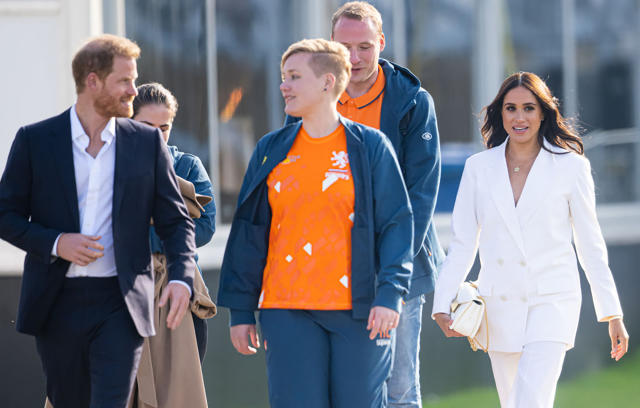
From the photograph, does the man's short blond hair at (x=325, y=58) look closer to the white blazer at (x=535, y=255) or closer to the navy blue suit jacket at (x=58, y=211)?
the navy blue suit jacket at (x=58, y=211)

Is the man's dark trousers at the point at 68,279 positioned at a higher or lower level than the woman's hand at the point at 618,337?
higher

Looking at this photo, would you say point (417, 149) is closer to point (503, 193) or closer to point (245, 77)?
point (503, 193)

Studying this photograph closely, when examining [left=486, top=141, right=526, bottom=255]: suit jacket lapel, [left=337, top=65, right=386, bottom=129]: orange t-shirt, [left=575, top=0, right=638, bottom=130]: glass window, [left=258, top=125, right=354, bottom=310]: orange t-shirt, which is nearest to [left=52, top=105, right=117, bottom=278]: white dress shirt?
[left=258, top=125, right=354, bottom=310]: orange t-shirt

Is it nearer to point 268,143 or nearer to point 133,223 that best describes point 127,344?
point 133,223

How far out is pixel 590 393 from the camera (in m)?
8.26

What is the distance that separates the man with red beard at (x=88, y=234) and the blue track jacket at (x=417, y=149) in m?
1.03

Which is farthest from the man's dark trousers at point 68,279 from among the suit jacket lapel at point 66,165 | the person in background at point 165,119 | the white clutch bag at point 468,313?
the white clutch bag at point 468,313

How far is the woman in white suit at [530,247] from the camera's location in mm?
4633

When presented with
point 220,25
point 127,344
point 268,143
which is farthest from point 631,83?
point 127,344

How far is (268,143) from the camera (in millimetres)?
4141

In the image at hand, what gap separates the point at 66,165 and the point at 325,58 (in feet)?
3.67

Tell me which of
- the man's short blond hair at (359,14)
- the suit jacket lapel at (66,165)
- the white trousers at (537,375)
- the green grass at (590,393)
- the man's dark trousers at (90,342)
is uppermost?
the man's short blond hair at (359,14)

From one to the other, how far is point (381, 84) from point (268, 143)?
0.93m

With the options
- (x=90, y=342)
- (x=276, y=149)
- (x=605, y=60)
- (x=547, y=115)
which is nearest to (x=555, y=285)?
(x=547, y=115)
